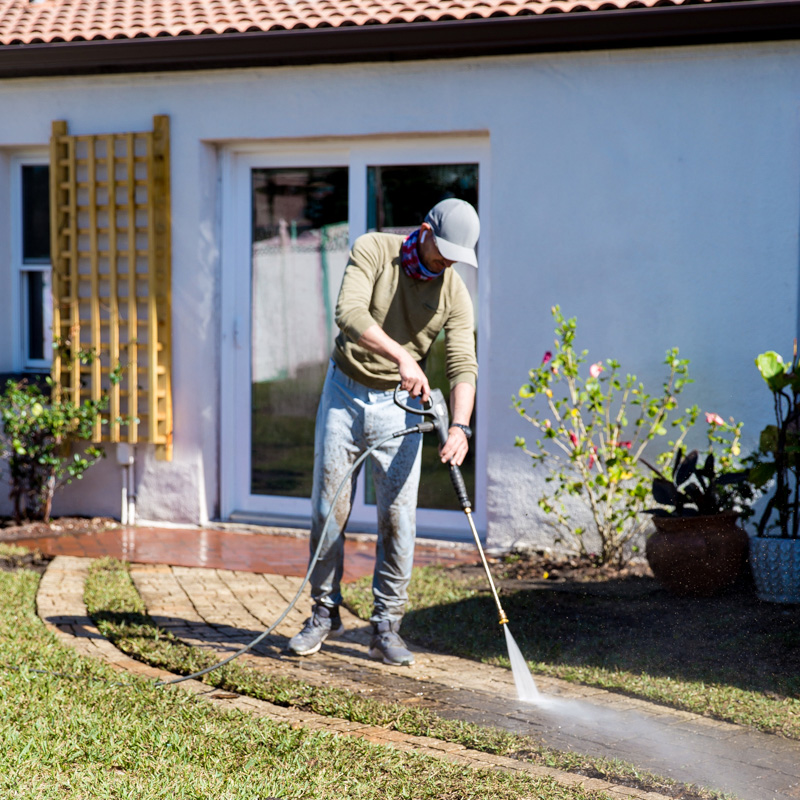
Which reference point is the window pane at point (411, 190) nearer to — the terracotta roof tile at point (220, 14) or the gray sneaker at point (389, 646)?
the terracotta roof tile at point (220, 14)

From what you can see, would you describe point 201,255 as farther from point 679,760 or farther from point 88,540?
point 679,760

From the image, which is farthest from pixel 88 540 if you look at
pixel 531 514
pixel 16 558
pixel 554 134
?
pixel 554 134

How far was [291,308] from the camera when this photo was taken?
28.0 ft

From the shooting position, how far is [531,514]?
7.64 m

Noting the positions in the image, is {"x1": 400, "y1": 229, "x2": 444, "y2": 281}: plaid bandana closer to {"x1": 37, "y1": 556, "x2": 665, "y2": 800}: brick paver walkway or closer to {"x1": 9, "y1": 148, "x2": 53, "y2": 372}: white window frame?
{"x1": 37, "y1": 556, "x2": 665, "y2": 800}: brick paver walkway

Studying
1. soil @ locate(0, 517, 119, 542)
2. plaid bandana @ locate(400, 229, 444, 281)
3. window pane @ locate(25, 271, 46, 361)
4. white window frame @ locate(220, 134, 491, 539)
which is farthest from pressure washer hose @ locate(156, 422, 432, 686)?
Answer: window pane @ locate(25, 271, 46, 361)

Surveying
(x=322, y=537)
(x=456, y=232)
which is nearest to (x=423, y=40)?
(x=456, y=232)

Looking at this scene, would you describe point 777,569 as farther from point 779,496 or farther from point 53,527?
point 53,527

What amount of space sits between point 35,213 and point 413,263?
205 inches

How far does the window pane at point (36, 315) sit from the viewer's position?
9219mm

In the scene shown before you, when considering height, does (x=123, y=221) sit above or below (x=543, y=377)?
above

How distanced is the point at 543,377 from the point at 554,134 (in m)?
1.70

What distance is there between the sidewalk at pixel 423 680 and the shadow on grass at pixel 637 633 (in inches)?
12.3

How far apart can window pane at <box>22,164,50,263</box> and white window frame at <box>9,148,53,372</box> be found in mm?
33
